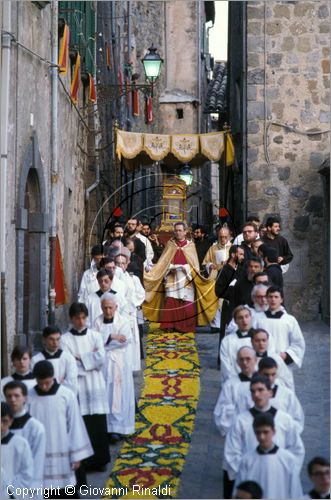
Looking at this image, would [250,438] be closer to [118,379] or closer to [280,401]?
[280,401]

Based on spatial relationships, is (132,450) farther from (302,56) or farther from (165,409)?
(302,56)

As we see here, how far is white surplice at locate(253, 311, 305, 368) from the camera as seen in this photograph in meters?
9.49

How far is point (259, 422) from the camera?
6.73m

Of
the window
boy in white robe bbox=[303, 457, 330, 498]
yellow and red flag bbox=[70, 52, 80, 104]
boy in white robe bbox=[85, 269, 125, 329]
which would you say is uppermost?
the window

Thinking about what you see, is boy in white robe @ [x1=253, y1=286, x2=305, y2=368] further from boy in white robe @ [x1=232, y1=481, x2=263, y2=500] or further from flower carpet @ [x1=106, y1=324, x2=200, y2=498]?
boy in white robe @ [x1=232, y1=481, x2=263, y2=500]

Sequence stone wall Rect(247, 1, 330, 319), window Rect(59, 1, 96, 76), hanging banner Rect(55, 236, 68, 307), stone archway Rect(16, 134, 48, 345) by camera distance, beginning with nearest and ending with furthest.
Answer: stone archway Rect(16, 134, 48, 345)
hanging banner Rect(55, 236, 68, 307)
window Rect(59, 1, 96, 76)
stone wall Rect(247, 1, 330, 319)

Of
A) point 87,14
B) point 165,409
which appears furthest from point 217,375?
point 87,14

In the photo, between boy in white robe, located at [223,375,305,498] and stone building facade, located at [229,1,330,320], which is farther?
stone building facade, located at [229,1,330,320]

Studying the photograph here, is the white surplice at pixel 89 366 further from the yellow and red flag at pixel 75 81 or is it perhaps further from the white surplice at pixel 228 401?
the yellow and red flag at pixel 75 81

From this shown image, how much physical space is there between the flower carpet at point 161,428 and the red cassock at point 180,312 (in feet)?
3.79

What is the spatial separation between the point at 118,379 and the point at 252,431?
2.90 m

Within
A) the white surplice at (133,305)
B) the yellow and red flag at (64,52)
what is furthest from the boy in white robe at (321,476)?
the yellow and red flag at (64,52)

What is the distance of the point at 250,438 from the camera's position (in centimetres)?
716

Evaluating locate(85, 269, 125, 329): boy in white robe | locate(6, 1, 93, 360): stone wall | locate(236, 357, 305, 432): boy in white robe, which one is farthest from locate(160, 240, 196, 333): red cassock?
locate(236, 357, 305, 432): boy in white robe
